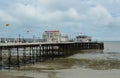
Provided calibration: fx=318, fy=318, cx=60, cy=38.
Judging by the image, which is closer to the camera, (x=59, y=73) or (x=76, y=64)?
(x=59, y=73)

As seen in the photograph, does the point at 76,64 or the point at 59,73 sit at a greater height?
the point at 76,64

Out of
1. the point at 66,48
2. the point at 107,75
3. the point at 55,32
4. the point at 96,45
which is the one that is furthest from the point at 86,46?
the point at 107,75

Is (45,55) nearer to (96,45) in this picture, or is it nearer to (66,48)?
(66,48)

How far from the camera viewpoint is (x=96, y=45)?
4542 inches

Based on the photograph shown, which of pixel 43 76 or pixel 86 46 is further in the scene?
pixel 86 46

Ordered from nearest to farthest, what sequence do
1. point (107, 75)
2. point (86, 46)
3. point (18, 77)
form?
point (18, 77)
point (107, 75)
point (86, 46)

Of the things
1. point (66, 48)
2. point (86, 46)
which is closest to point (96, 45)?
point (86, 46)

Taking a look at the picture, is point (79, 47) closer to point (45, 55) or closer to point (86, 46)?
point (86, 46)

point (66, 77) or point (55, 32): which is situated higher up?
point (55, 32)

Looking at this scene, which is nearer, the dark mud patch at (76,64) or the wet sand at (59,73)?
the wet sand at (59,73)

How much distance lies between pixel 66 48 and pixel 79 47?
21478 mm

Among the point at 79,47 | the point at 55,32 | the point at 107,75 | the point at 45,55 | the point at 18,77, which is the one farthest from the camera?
the point at 55,32

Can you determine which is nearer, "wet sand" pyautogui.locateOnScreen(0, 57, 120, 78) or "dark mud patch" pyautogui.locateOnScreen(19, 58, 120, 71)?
"wet sand" pyautogui.locateOnScreen(0, 57, 120, 78)

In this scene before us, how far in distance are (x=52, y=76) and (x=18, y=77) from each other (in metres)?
3.79
